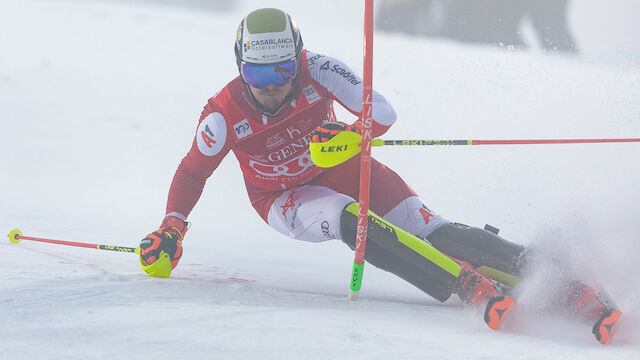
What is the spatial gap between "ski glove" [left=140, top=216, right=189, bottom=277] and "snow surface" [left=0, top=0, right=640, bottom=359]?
10 cm

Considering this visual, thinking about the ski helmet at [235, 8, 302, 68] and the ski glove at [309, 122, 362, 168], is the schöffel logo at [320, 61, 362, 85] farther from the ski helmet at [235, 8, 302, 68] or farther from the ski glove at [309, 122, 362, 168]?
Answer: the ski glove at [309, 122, 362, 168]

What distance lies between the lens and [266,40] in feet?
8.70

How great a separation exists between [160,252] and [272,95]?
2.32 feet

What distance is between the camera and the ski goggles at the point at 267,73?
8.73 ft

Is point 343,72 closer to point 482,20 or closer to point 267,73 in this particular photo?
point 267,73


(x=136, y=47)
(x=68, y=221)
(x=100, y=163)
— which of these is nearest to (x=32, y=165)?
(x=100, y=163)

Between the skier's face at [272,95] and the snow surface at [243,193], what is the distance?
0.68 m

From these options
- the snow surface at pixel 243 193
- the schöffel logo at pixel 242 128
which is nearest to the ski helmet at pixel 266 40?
the schöffel logo at pixel 242 128

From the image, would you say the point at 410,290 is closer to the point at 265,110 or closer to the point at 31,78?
the point at 265,110

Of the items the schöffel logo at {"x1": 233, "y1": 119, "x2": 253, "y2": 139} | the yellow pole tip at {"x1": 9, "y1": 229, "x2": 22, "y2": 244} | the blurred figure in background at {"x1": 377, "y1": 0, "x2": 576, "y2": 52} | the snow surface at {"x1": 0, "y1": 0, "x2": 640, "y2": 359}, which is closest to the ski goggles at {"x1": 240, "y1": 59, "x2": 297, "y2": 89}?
the schöffel logo at {"x1": 233, "y1": 119, "x2": 253, "y2": 139}

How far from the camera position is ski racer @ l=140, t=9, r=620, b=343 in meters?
2.52

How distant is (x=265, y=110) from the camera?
9.21ft

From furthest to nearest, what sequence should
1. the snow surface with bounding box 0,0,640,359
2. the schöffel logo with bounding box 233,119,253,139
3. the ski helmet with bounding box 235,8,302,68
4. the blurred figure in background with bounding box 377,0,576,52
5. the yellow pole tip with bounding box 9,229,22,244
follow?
1. the blurred figure in background with bounding box 377,0,576,52
2. the yellow pole tip with bounding box 9,229,22,244
3. the schöffel logo with bounding box 233,119,253,139
4. the ski helmet with bounding box 235,8,302,68
5. the snow surface with bounding box 0,0,640,359

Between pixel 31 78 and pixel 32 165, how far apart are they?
3629 millimetres
